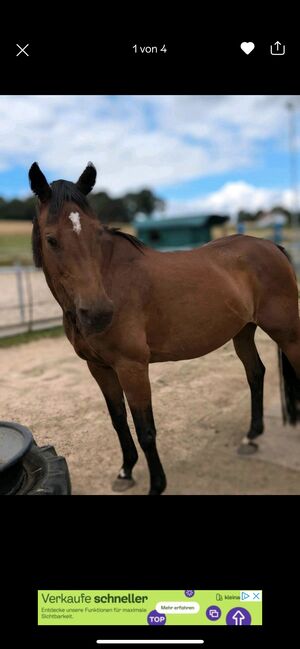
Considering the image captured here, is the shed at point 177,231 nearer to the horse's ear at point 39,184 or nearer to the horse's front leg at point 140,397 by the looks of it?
the horse's front leg at point 140,397

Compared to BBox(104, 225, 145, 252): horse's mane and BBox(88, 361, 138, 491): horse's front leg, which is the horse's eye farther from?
BBox(88, 361, 138, 491): horse's front leg

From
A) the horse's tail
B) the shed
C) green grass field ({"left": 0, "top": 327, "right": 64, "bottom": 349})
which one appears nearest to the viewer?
the horse's tail

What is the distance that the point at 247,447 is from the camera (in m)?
2.06

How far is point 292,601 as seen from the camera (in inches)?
30.7

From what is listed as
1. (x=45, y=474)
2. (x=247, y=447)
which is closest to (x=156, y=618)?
(x=45, y=474)

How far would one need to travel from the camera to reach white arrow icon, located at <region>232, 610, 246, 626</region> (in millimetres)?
751

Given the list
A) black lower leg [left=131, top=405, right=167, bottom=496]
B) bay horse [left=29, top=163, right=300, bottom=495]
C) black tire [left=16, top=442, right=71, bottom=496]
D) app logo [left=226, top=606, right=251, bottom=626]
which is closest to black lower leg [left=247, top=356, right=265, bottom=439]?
bay horse [left=29, top=163, right=300, bottom=495]

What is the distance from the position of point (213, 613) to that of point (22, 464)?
26.1 inches

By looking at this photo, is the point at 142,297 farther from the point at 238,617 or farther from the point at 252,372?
the point at 238,617

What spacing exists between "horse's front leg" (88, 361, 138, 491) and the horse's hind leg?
546mm

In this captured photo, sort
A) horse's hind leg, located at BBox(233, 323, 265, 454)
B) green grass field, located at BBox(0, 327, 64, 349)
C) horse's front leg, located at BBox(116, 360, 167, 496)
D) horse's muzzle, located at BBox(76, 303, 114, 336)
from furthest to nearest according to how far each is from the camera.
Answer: green grass field, located at BBox(0, 327, 64, 349), horse's hind leg, located at BBox(233, 323, 265, 454), horse's front leg, located at BBox(116, 360, 167, 496), horse's muzzle, located at BBox(76, 303, 114, 336)
